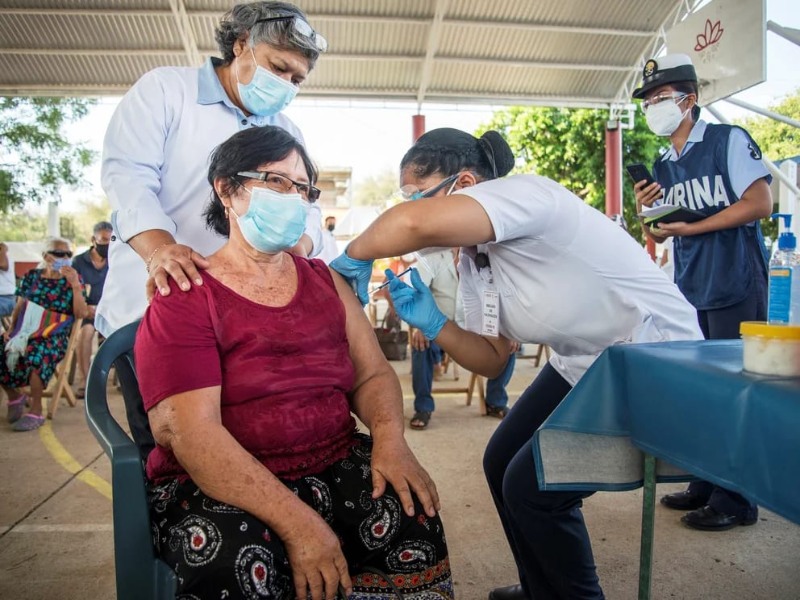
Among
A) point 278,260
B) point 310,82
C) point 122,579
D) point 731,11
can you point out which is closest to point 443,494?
point 278,260

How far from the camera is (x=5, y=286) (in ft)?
23.2

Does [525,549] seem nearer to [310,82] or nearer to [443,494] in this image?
[443,494]

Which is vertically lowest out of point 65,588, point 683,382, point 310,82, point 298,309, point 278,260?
point 65,588

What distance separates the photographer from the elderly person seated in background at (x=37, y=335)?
4941mm

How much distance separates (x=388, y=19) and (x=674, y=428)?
29.2 ft

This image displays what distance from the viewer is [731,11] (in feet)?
19.2

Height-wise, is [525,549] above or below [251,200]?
below

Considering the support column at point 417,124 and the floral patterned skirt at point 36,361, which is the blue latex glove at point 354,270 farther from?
the support column at point 417,124

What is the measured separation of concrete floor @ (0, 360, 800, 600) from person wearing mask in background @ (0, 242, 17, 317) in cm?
363

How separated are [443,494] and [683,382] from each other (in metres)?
2.25

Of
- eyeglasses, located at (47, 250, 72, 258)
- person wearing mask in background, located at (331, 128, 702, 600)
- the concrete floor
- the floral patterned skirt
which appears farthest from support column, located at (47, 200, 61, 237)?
person wearing mask in background, located at (331, 128, 702, 600)

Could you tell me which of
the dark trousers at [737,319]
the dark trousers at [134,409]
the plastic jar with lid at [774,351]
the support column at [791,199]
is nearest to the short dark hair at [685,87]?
the dark trousers at [737,319]

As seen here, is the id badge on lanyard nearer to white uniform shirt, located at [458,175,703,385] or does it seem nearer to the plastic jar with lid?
white uniform shirt, located at [458,175,703,385]

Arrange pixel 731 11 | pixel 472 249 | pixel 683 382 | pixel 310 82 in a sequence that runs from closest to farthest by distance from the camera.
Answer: pixel 683 382 → pixel 472 249 → pixel 731 11 → pixel 310 82
